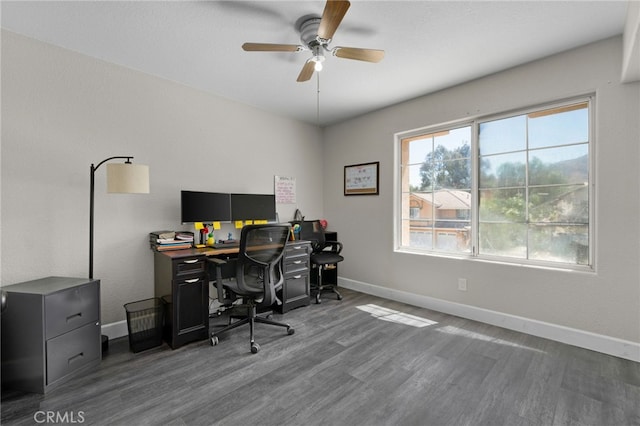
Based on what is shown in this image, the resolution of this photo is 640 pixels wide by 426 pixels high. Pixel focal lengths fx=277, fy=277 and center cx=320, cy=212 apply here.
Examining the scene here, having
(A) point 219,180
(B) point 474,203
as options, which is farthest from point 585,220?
(A) point 219,180

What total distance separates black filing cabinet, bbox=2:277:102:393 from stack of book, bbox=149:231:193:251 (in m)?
0.80

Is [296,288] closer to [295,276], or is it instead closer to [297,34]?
[295,276]

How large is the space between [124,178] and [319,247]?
8.56 ft

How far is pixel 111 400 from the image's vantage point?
1816 millimetres

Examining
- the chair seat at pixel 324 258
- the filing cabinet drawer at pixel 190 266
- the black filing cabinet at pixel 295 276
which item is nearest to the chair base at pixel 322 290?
the black filing cabinet at pixel 295 276

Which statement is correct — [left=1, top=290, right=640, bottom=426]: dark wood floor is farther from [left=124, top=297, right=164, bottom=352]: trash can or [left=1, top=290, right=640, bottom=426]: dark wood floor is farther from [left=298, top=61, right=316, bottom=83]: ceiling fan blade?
[left=298, top=61, right=316, bottom=83]: ceiling fan blade

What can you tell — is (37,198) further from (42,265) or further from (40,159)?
(42,265)

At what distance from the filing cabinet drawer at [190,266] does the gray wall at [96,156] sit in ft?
2.21

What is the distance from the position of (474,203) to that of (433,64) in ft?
5.20

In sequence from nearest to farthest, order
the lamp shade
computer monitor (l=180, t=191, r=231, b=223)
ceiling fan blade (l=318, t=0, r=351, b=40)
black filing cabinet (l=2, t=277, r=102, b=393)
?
ceiling fan blade (l=318, t=0, r=351, b=40) < black filing cabinet (l=2, t=277, r=102, b=393) < the lamp shade < computer monitor (l=180, t=191, r=231, b=223)

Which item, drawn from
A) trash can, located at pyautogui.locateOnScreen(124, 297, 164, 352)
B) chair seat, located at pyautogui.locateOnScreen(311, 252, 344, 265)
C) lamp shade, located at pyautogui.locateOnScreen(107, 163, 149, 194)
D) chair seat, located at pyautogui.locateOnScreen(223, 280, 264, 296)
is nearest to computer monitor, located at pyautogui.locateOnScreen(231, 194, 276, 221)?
chair seat, located at pyautogui.locateOnScreen(311, 252, 344, 265)

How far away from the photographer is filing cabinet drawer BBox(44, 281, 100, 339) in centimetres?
192

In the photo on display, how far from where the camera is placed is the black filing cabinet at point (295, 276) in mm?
3416
